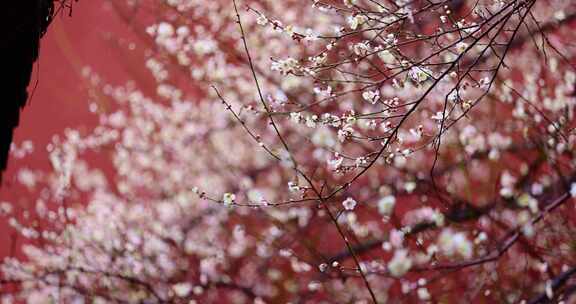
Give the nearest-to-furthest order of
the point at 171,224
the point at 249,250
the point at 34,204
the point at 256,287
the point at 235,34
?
1. the point at 235,34
2. the point at 256,287
3. the point at 249,250
4. the point at 171,224
5. the point at 34,204

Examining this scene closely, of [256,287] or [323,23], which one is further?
[256,287]

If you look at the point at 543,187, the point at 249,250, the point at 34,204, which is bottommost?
the point at 543,187

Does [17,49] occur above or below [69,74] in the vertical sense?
below

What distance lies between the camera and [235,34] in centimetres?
715

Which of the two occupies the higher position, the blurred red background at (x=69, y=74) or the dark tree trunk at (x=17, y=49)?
the blurred red background at (x=69, y=74)

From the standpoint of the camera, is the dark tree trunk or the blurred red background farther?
the blurred red background

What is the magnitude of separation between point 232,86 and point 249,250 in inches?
92.3

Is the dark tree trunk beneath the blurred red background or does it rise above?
beneath

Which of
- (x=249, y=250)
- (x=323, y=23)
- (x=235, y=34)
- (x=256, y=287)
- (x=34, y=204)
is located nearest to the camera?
(x=323, y=23)

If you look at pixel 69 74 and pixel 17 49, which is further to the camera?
pixel 69 74

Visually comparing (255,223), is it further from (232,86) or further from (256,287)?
(232,86)

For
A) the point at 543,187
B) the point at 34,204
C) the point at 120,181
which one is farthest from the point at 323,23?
the point at 34,204

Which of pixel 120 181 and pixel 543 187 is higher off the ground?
pixel 120 181

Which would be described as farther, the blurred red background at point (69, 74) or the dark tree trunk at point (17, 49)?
the blurred red background at point (69, 74)
